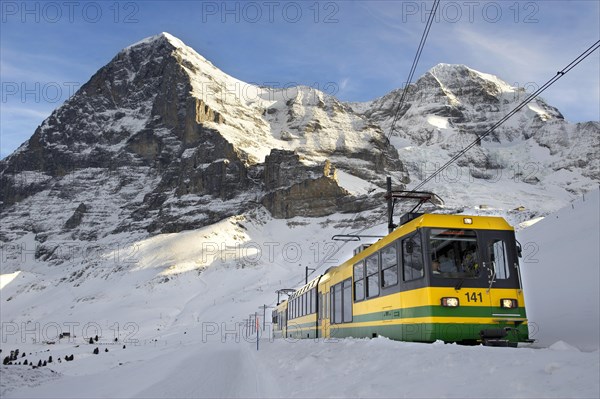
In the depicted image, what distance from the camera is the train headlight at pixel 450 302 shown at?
1052cm

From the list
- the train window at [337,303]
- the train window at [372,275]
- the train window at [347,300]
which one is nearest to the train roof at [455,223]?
the train window at [372,275]

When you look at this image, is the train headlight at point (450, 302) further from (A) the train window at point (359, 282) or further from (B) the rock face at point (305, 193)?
(B) the rock face at point (305, 193)

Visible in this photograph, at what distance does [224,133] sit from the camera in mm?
179750

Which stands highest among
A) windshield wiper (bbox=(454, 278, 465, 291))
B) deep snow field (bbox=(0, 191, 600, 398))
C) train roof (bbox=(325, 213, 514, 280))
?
train roof (bbox=(325, 213, 514, 280))

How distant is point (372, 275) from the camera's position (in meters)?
13.8

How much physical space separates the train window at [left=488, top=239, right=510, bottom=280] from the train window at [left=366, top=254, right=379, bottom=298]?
3.25m

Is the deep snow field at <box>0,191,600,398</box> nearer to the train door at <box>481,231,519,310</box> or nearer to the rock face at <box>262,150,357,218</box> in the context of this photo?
the train door at <box>481,231,519,310</box>

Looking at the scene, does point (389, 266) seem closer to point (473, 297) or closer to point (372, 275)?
point (372, 275)

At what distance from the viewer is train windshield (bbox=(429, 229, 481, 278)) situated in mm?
10945

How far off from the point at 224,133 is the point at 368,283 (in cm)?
17072

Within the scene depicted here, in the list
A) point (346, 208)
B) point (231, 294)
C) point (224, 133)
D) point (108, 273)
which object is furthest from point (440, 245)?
point (224, 133)

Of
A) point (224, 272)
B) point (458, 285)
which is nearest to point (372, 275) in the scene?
point (458, 285)

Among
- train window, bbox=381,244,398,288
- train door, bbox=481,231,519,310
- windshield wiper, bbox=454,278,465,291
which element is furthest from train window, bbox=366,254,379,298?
train door, bbox=481,231,519,310

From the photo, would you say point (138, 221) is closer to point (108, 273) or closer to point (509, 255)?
point (108, 273)
